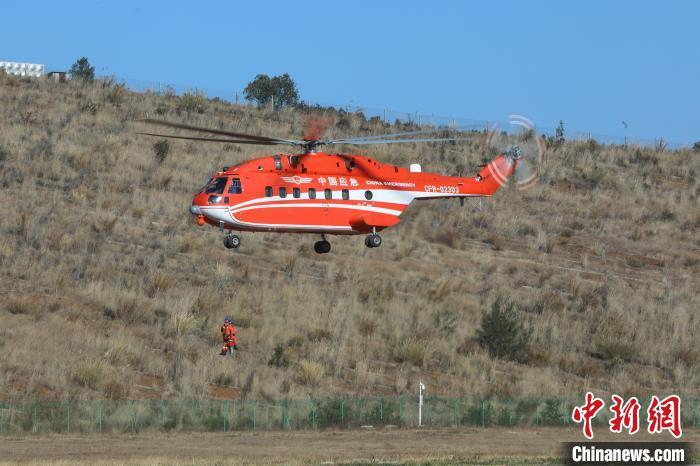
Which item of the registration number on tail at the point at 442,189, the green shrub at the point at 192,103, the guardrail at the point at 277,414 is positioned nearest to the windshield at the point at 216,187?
the registration number on tail at the point at 442,189

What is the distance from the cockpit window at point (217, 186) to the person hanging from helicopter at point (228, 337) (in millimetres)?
13176

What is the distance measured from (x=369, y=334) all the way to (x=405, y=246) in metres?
12.3

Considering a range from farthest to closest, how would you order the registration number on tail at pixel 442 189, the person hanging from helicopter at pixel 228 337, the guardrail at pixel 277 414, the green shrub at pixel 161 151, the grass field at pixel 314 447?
the green shrub at pixel 161 151 < the person hanging from helicopter at pixel 228 337 < the guardrail at pixel 277 414 < the registration number on tail at pixel 442 189 < the grass field at pixel 314 447

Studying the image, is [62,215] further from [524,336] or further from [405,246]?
[524,336]

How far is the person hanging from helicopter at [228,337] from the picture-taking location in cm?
5038

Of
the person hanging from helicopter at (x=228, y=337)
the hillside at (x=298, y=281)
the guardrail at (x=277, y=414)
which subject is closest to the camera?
the guardrail at (x=277, y=414)

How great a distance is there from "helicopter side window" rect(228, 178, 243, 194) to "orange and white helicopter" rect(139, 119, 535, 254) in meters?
0.03

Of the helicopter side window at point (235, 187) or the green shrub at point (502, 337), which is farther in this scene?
the green shrub at point (502, 337)

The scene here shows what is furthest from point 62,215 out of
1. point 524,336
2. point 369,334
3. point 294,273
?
point 524,336

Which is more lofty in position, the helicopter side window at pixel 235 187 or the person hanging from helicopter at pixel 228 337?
the helicopter side window at pixel 235 187

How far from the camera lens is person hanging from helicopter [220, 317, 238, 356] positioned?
165 feet

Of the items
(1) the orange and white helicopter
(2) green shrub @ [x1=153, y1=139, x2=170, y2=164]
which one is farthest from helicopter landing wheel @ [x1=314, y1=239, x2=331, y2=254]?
(2) green shrub @ [x1=153, y1=139, x2=170, y2=164]

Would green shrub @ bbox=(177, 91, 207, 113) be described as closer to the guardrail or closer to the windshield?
the guardrail

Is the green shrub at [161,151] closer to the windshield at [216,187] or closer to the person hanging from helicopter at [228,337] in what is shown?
the person hanging from helicopter at [228,337]
